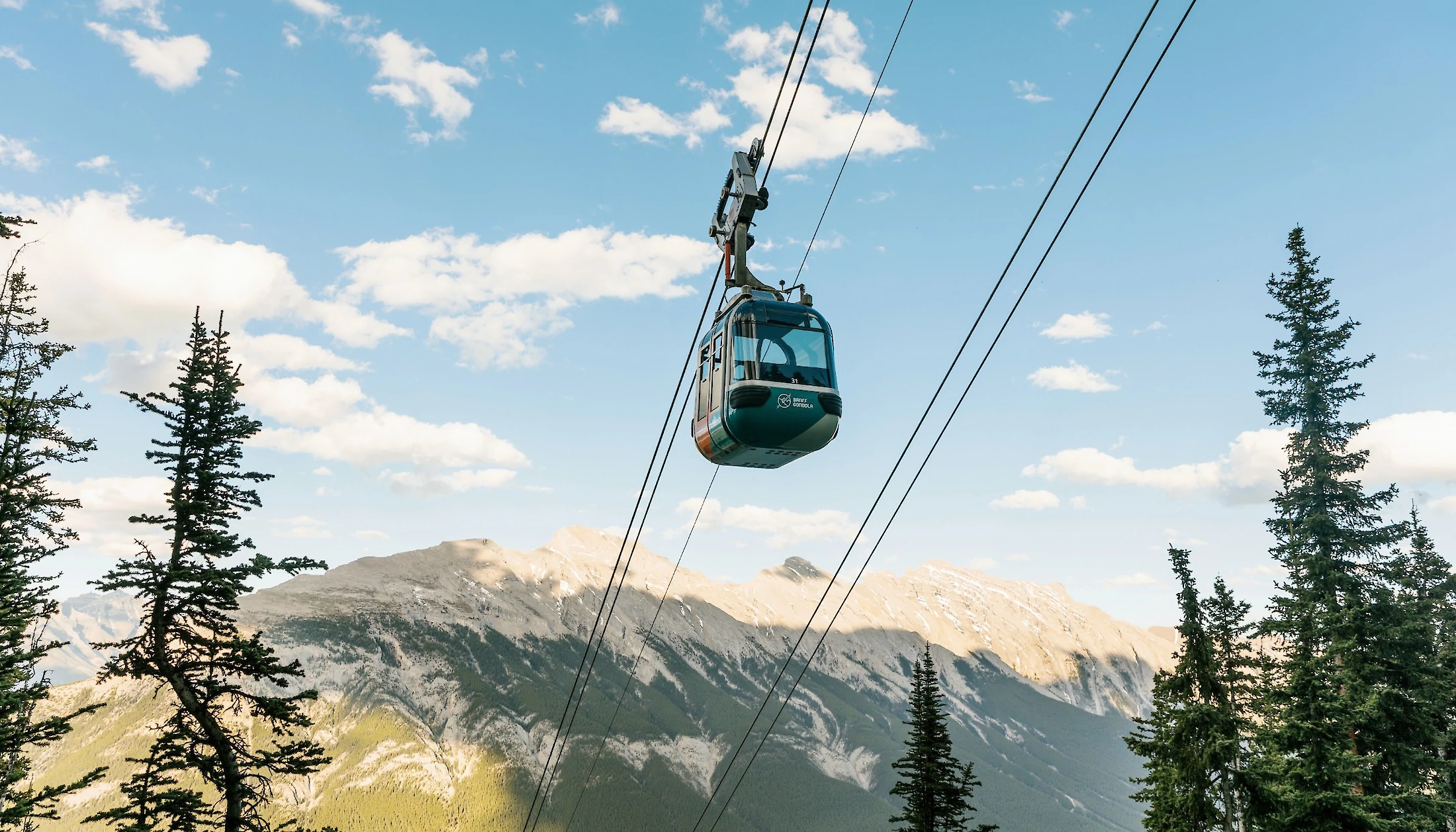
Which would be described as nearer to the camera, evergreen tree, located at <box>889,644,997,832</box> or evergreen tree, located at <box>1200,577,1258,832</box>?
evergreen tree, located at <box>1200,577,1258,832</box>

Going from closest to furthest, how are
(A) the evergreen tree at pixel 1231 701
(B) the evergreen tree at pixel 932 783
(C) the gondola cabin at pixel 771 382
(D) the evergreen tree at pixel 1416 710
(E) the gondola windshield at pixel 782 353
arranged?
(C) the gondola cabin at pixel 771 382 < (E) the gondola windshield at pixel 782 353 < (A) the evergreen tree at pixel 1231 701 < (D) the evergreen tree at pixel 1416 710 < (B) the evergreen tree at pixel 932 783

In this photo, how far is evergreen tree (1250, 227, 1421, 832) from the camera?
85.9 feet

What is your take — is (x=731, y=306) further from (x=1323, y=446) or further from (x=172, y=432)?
(x=1323, y=446)

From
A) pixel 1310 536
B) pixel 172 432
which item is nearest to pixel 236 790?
pixel 172 432

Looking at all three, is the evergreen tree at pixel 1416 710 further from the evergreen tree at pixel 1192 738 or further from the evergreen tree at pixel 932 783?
the evergreen tree at pixel 932 783

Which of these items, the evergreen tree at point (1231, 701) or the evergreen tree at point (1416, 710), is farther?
the evergreen tree at point (1416, 710)

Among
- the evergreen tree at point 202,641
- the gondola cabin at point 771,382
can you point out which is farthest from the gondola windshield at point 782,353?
the evergreen tree at point 202,641

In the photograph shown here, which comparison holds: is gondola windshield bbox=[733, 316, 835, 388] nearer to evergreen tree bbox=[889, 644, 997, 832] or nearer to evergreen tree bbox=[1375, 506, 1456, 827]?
evergreen tree bbox=[889, 644, 997, 832]

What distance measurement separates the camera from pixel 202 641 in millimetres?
24672

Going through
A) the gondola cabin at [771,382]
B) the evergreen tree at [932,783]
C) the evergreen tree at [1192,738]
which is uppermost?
the gondola cabin at [771,382]

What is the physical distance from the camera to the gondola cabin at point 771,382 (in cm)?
1667

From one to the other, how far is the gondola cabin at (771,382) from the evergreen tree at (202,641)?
53.0 ft

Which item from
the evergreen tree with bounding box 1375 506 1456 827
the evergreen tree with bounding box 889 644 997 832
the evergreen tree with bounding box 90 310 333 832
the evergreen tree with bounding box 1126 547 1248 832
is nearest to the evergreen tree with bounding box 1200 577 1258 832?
the evergreen tree with bounding box 1126 547 1248 832

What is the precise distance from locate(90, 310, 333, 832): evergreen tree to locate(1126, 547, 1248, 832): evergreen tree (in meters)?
27.3
